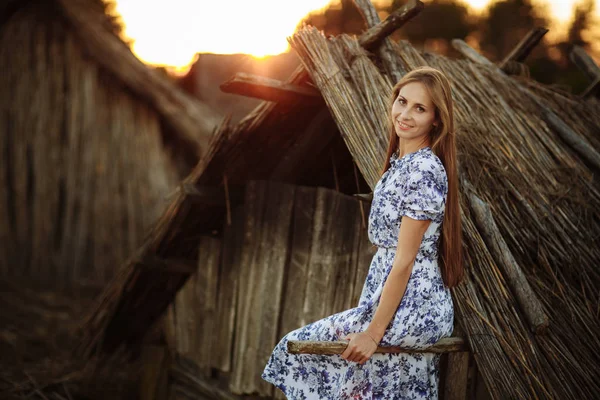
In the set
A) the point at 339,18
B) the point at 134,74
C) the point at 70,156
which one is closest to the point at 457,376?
the point at 134,74

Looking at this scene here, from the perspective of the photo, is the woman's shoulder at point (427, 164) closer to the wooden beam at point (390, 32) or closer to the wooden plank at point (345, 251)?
the wooden beam at point (390, 32)

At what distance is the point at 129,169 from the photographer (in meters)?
7.65

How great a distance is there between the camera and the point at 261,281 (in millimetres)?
4270

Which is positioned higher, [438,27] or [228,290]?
[438,27]

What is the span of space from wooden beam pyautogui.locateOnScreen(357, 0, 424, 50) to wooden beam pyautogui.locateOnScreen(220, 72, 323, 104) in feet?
1.32

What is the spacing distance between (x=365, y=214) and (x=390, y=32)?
981 millimetres

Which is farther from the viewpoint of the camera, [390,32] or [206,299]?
[206,299]

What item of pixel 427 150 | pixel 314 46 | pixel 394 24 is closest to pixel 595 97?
pixel 394 24

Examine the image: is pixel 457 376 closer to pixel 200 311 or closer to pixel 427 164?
pixel 427 164

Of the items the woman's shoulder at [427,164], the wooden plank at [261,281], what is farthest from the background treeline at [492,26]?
the woman's shoulder at [427,164]

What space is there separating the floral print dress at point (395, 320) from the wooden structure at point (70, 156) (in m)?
5.26

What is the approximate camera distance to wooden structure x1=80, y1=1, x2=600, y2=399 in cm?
248

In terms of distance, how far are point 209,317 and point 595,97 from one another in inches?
130

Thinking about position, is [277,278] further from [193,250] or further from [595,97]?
[595,97]
